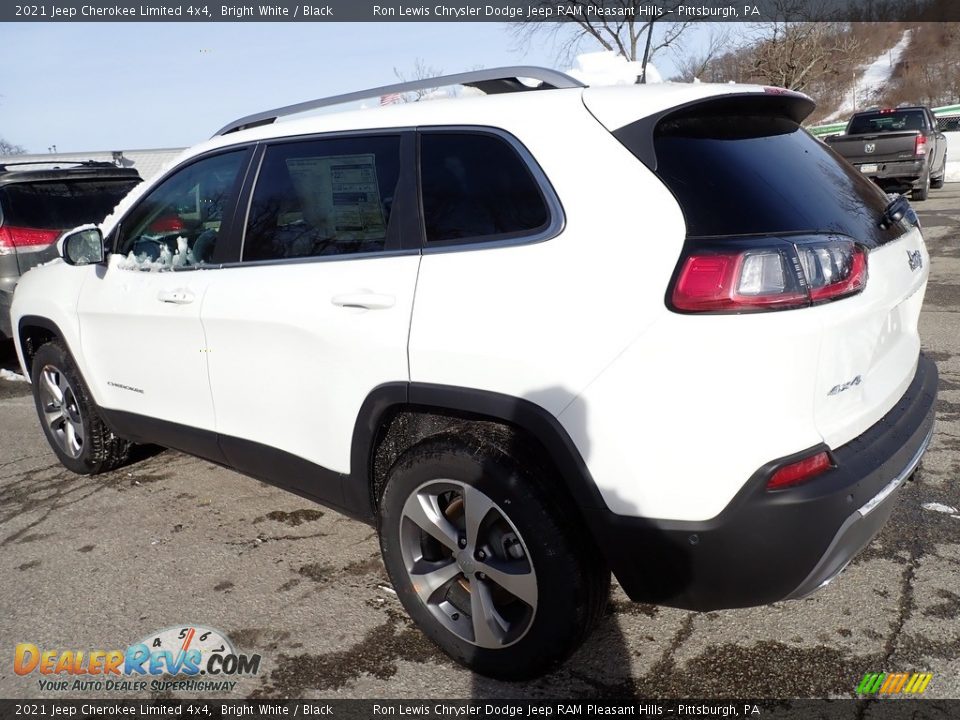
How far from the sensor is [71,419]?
4.62 m

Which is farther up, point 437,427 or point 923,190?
point 437,427

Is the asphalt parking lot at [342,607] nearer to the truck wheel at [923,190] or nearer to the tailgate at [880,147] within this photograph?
the tailgate at [880,147]

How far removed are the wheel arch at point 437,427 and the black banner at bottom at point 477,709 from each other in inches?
25.7

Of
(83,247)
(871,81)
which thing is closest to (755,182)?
(83,247)

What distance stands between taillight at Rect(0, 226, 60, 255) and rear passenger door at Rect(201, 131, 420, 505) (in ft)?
14.0

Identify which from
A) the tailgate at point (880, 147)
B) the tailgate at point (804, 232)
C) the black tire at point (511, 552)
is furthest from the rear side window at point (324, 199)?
the tailgate at point (880, 147)

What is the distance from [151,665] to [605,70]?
2.59 m

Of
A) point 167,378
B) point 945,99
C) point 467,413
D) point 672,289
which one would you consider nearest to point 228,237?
point 167,378

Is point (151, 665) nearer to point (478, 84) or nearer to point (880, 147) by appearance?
point (478, 84)

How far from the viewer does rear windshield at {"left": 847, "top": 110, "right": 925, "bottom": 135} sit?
1638 centimetres

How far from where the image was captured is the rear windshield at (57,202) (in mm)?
6742

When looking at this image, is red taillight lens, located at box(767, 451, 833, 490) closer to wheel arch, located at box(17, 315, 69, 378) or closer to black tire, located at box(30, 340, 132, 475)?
black tire, located at box(30, 340, 132, 475)

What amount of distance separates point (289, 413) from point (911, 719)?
7.38ft

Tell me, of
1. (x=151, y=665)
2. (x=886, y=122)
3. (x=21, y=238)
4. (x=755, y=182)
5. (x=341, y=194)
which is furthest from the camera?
(x=886, y=122)
